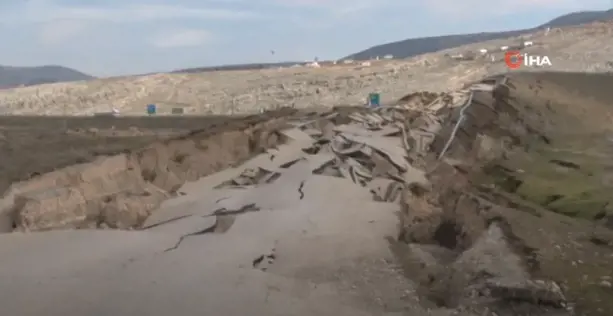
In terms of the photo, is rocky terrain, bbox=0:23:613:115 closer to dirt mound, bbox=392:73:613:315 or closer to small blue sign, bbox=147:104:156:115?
small blue sign, bbox=147:104:156:115

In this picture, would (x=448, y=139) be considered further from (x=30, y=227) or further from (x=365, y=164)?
(x=30, y=227)

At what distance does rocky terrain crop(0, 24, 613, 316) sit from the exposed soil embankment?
27 millimetres

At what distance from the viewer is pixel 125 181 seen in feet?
29.0

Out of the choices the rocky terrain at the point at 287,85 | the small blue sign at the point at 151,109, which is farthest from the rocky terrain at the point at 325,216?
the rocky terrain at the point at 287,85

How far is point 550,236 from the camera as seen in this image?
6246 mm

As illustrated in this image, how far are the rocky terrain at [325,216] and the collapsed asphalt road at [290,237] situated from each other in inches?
0.8

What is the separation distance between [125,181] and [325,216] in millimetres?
3139

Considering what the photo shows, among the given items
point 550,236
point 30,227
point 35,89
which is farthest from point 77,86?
point 550,236

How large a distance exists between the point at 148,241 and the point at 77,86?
27.3 metres

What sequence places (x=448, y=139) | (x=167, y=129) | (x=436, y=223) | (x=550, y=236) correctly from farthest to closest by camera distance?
(x=167, y=129)
(x=448, y=139)
(x=436, y=223)
(x=550, y=236)

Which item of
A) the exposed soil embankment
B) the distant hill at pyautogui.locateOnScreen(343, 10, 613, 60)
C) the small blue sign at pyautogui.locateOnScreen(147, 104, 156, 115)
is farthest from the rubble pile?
the distant hill at pyautogui.locateOnScreen(343, 10, 613, 60)

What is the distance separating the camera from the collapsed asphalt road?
14.4ft

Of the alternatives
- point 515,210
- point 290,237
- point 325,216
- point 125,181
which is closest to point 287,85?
point 125,181

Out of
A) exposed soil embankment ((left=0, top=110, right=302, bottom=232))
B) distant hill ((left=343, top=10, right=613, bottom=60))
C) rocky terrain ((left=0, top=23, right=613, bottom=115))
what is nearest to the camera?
exposed soil embankment ((left=0, top=110, right=302, bottom=232))
